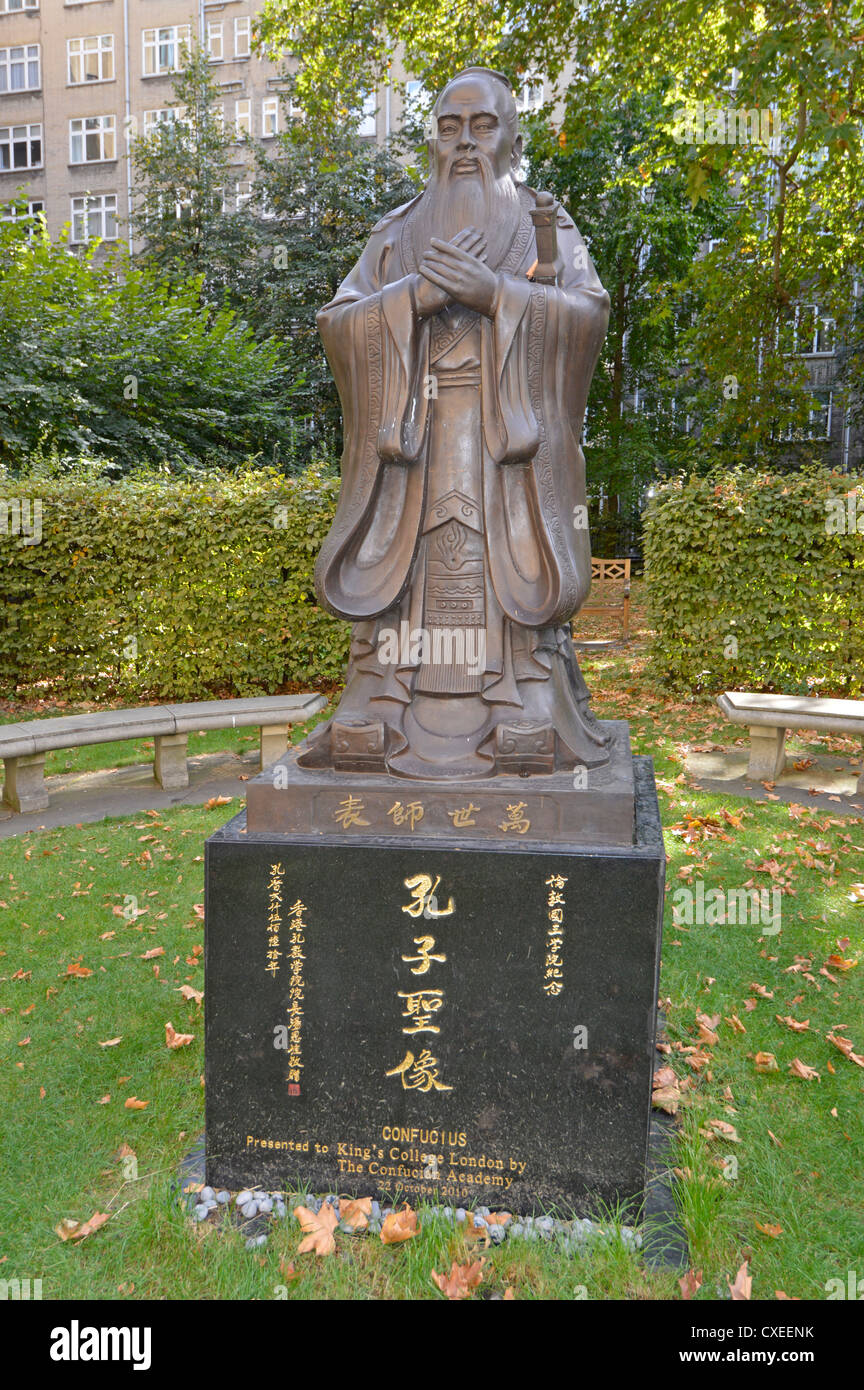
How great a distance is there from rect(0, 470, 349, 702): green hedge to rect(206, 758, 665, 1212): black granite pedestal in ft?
21.7

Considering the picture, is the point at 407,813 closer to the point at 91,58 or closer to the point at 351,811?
the point at 351,811

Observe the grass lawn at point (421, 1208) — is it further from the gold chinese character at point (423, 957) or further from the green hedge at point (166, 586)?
the green hedge at point (166, 586)

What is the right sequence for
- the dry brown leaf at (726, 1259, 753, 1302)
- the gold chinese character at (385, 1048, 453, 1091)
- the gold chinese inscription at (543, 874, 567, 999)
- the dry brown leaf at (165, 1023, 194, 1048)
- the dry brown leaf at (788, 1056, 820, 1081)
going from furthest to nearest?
the dry brown leaf at (165, 1023, 194, 1048), the dry brown leaf at (788, 1056, 820, 1081), the gold chinese character at (385, 1048, 453, 1091), the gold chinese inscription at (543, 874, 567, 999), the dry brown leaf at (726, 1259, 753, 1302)

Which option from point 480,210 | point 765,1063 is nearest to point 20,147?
point 480,210

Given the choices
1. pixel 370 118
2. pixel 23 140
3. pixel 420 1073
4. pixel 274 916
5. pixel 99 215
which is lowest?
pixel 420 1073

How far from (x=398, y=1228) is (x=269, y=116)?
26.5 m

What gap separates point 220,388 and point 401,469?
502 inches

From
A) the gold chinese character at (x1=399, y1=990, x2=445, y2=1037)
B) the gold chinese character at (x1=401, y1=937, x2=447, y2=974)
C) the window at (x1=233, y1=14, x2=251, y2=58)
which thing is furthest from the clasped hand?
the window at (x1=233, y1=14, x2=251, y2=58)

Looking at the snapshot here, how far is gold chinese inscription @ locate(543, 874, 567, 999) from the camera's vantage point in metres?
2.68

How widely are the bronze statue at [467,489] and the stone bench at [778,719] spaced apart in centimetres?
406

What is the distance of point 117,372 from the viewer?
1344 cm

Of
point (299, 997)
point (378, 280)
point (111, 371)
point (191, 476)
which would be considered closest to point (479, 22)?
point (191, 476)

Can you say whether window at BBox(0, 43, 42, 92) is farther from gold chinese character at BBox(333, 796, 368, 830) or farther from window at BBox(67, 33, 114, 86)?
gold chinese character at BBox(333, 796, 368, 830)

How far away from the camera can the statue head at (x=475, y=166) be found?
308 cm
